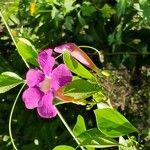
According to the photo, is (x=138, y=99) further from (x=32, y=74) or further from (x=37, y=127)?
(x=32, y=74)

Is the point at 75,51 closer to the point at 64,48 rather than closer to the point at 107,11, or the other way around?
the point at 64,48

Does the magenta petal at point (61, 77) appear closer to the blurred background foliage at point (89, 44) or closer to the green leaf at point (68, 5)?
the blurred background foliage at point (89, 44)

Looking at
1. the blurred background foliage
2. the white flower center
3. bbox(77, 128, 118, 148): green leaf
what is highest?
the white flower center

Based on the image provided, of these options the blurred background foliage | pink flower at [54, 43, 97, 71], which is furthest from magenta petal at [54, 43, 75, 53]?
the blurred background foliage

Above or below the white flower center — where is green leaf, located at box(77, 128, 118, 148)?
below

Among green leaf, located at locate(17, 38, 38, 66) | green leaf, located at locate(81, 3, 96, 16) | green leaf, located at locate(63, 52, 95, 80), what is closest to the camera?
green leaf, located at locate(63, 52, 95, 80)

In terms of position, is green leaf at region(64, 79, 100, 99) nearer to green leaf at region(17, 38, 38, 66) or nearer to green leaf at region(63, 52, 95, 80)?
green leaf at region(63, 52, 95, 80)
